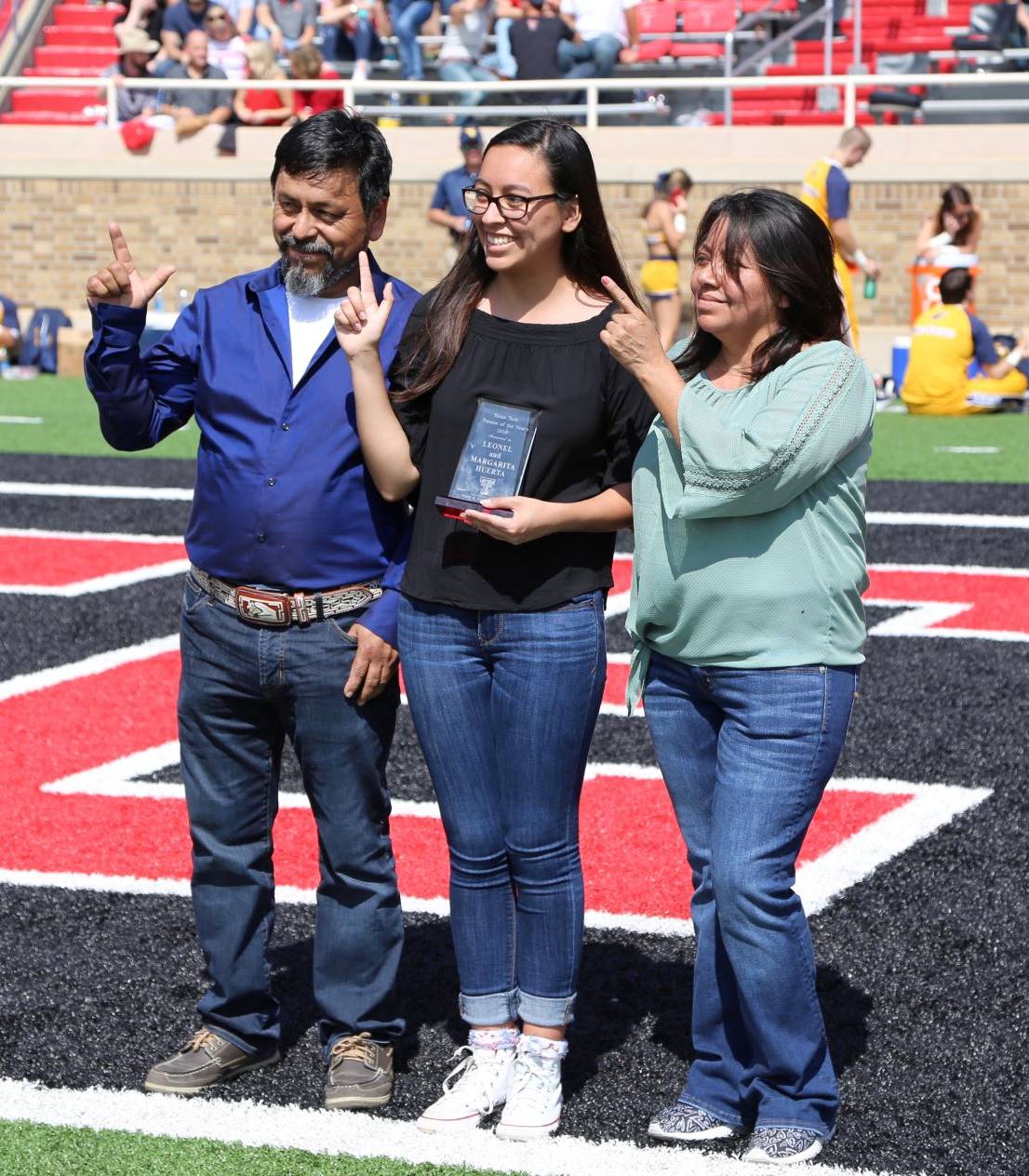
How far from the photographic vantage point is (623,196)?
73.3 ft

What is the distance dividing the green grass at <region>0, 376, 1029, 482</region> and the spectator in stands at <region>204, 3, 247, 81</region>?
25.8 ft

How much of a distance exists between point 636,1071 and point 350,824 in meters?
0.84

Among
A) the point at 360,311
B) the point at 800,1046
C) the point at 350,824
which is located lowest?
the point at 800,1046

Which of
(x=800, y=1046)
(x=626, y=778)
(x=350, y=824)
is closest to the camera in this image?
(x=800, y=1046)

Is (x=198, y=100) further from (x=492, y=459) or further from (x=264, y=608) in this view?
(x=492, y=459)

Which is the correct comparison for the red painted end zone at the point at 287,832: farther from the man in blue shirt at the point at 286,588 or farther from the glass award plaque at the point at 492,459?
the glass award plaque at the point at 492,459

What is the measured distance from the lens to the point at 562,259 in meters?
3.83

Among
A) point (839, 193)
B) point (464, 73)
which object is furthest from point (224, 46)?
point (839, 193)

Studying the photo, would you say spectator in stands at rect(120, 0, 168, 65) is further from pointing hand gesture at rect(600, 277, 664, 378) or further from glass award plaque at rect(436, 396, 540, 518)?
pointing hand gesture at rect(600, 277, 664, 378)

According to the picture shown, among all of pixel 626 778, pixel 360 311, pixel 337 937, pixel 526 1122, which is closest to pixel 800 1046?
pixel 526 1122

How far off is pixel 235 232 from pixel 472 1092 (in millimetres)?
21518

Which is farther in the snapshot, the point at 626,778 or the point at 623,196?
the point at 623,196

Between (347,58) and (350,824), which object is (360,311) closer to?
(350,824)

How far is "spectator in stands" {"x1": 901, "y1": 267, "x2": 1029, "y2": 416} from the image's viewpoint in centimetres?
1602
